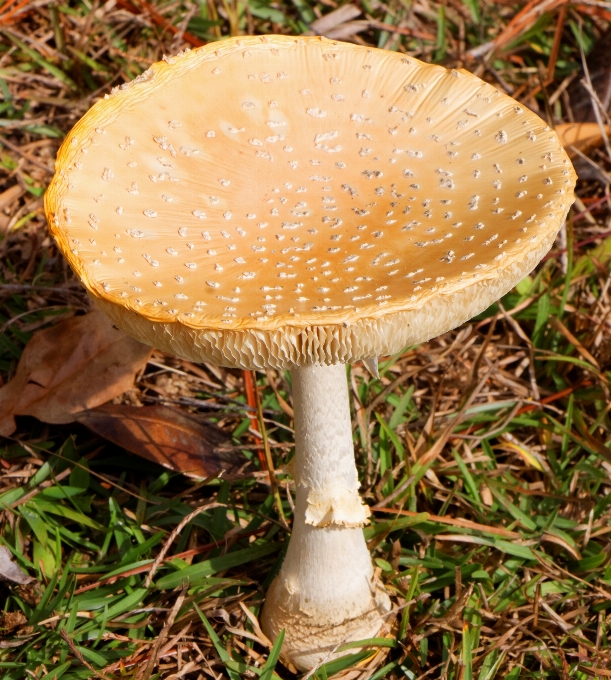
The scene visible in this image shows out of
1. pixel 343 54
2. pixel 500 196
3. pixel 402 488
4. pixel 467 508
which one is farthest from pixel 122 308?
pixel 467 508

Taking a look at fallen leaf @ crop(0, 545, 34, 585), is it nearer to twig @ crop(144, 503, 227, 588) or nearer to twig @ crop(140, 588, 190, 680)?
twig @ crop(144, 503, 227, 588)

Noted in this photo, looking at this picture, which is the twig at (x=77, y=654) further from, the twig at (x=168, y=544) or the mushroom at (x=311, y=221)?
the mushroom at (x=311, y=221)

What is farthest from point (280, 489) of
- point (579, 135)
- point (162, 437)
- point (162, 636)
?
point (579, 135)

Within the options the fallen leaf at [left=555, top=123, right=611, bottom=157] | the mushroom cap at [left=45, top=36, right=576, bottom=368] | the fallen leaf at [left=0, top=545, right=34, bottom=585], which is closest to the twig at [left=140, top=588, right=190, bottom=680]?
the fallen leaf at [left=0, top=545, right=34, bottom=585]

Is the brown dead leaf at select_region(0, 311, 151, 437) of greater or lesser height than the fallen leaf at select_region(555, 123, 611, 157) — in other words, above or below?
above

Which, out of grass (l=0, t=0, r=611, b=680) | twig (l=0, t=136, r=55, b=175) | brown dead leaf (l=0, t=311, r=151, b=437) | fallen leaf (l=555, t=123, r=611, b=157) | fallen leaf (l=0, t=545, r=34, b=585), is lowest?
grass (l=0, t=0, r=611, b=680)

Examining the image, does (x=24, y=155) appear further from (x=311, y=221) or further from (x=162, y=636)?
(x=162, y=636)
